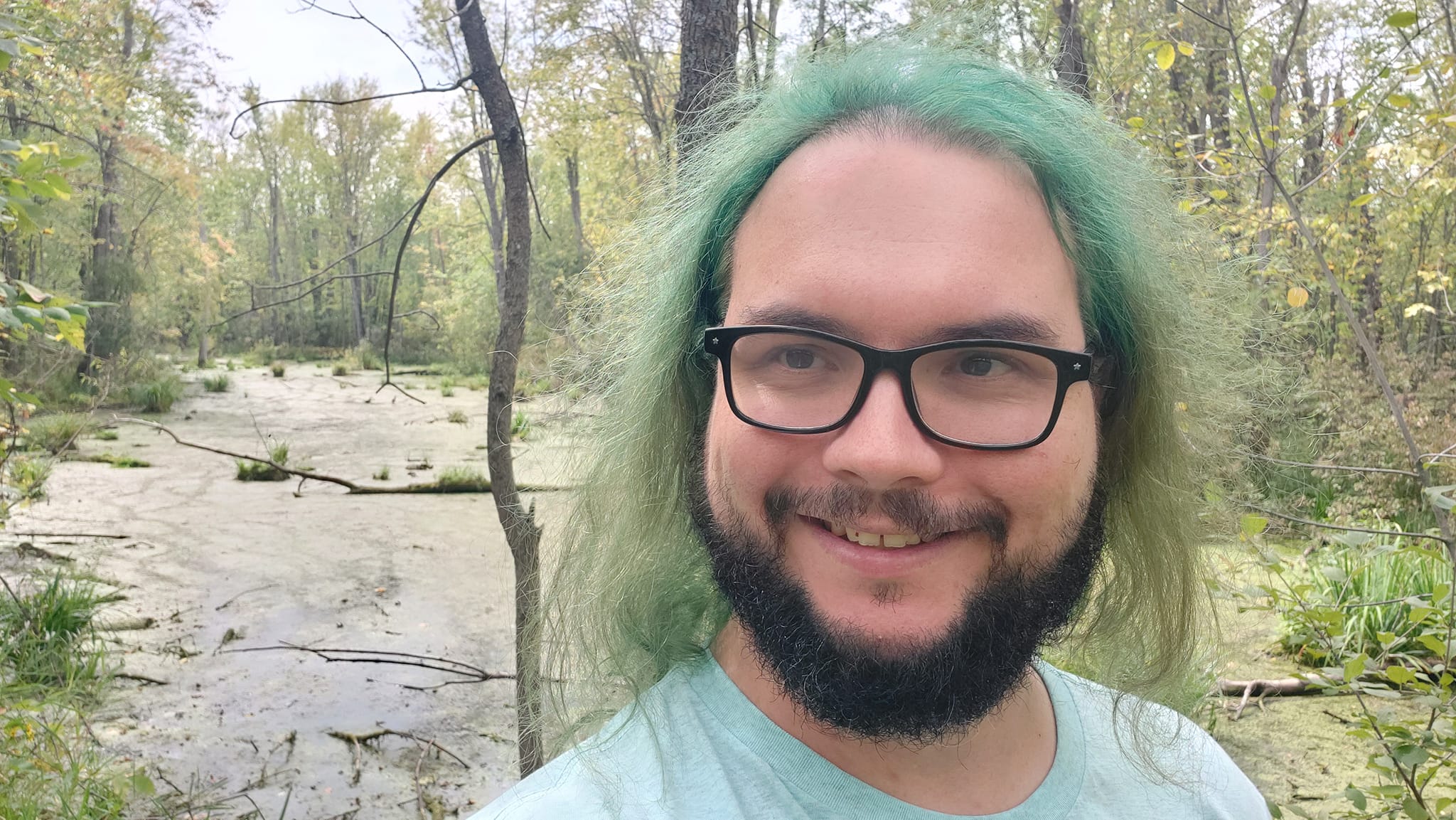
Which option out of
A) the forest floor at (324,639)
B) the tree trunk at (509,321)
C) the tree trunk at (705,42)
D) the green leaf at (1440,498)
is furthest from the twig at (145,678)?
the green leaf at (1440,498)

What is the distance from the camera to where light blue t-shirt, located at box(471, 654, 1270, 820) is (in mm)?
900

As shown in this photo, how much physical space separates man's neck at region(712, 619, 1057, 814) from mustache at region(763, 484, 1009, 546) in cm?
20

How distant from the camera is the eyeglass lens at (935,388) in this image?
0.96 meters

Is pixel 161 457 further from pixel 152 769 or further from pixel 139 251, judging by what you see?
pixel 139 251

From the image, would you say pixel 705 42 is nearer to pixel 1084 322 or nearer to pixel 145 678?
pixel 1084 322

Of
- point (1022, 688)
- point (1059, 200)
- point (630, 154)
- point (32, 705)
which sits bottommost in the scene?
point (32, 705)

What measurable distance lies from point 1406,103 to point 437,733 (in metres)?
4.43

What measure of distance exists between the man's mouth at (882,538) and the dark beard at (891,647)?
0.01 metres

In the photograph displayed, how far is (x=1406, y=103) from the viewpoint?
6.92ft

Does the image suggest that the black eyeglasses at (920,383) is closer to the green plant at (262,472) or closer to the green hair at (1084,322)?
the green hair at (1084,322)

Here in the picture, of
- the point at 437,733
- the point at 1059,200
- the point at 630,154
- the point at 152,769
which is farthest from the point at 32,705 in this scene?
the point at 630,154

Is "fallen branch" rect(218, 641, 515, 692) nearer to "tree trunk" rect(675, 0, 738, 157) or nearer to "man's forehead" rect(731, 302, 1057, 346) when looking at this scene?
"tree trunk" rect(675, 0, 738, 157)

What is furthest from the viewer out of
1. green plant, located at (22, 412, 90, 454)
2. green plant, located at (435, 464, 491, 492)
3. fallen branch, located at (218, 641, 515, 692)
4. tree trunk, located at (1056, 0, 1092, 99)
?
green plant, located at (435, 464, 491, 492)

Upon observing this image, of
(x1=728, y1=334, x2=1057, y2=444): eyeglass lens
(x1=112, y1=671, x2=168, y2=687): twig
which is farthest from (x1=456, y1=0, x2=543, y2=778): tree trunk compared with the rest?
(x1=112, y1=671, x2=168, y2=687): twig
